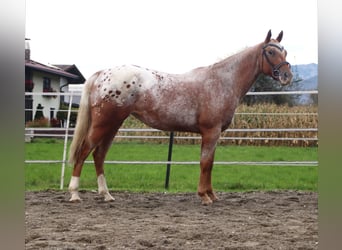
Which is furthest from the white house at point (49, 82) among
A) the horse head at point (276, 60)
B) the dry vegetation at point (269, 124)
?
the dry vegetation at point (269, 124)

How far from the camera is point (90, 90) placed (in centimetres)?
327

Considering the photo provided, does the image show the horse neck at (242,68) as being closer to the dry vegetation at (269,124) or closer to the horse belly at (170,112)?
the horse belly at (170,112)

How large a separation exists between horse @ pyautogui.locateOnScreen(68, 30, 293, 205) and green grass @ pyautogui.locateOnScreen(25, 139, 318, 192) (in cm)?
99

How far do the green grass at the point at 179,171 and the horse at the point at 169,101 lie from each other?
3.23 feet

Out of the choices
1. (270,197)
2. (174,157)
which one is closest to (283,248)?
(270,197)

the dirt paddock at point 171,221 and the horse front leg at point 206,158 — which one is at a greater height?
the horse front leg at point 206,158

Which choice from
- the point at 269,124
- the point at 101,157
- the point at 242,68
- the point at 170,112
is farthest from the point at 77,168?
the point at 269,124

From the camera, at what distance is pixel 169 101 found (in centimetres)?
314

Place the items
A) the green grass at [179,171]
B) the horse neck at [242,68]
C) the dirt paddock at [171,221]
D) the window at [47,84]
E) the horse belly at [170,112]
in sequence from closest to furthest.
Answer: the dirt paddock at [171,221] < the window at [47,84] < the horse belly at [170,112] < the horse neck at [242,68] < the green grass at [179,171]

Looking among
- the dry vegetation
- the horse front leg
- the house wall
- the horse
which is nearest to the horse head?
the horse

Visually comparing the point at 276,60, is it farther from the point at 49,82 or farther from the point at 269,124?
the point at 269,124

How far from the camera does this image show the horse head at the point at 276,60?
3.16 meters
